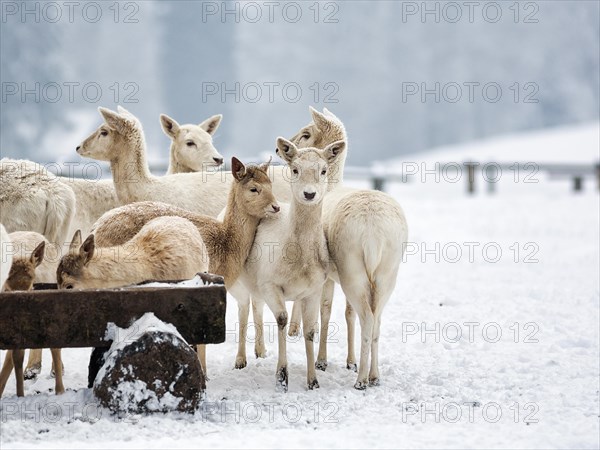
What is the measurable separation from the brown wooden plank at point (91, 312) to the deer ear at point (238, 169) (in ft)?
4.63

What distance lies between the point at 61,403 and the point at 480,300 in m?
5.62

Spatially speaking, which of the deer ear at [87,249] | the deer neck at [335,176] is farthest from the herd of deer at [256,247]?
the deer neck at [335,176]

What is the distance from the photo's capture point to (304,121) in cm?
4919

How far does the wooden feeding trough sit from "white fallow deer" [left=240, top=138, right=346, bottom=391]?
3.33 feet

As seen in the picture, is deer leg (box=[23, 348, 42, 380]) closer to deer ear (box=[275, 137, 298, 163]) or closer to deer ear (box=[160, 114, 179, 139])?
deer ear (box=[275, 137, 298, 163])

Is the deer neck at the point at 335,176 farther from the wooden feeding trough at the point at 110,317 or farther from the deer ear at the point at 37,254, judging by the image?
the deer ear at the point at 37,254

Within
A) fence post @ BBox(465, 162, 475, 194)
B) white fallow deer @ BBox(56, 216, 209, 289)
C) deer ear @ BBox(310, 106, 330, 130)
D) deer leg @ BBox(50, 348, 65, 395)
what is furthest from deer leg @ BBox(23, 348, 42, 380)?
fence post @ BBox(465, 162, 475, 194)

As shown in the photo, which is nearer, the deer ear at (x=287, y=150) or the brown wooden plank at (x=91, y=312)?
the brown wooden plank at (x=91, y=312)

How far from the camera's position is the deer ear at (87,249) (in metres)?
5.61

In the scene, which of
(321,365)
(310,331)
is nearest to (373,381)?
(310,331)

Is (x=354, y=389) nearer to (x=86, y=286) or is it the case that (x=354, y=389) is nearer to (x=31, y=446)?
(x=86, y=286)

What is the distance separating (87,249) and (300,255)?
163 centimetres

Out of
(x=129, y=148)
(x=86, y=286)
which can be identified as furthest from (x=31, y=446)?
(x=129, y=148)

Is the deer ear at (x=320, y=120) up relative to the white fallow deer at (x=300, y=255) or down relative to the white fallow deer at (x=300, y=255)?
up
